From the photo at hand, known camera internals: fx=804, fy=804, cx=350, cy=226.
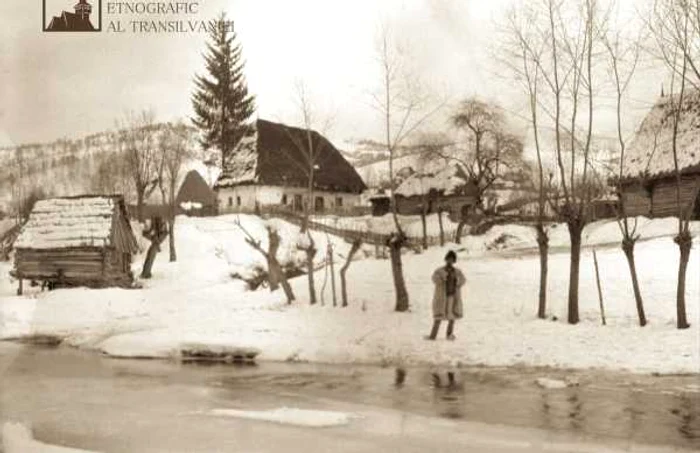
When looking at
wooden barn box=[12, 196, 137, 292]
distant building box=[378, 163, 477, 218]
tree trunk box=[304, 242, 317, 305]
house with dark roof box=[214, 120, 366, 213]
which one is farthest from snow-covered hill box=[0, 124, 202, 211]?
distant building box=[378, 163, 477, 218]

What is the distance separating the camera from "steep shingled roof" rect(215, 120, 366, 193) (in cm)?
1242

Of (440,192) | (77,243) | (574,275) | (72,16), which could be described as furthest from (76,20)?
(440,192)

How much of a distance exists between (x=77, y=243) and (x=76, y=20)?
15.3ft

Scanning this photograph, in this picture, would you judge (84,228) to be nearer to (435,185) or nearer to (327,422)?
(327,422)

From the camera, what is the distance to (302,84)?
10.7 meters

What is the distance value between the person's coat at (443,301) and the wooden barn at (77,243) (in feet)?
15.5

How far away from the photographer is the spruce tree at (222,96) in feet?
31.6

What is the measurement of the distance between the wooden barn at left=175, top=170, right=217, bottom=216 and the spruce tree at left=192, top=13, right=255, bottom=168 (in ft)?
4.98

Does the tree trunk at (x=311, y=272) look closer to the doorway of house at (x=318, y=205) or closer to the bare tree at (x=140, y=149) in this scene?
the doorway of house at (x=318, y=205)

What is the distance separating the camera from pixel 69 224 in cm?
1267

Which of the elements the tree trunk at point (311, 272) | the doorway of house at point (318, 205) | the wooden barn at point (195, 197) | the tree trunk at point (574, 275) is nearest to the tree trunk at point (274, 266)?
the tree trunk at point (311, 272)

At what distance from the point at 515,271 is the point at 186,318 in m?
Result: 5.71

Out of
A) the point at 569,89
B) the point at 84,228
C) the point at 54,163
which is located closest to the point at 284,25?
the point at 54,163

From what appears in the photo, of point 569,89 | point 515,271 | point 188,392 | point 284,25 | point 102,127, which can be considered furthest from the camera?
point 515,271
